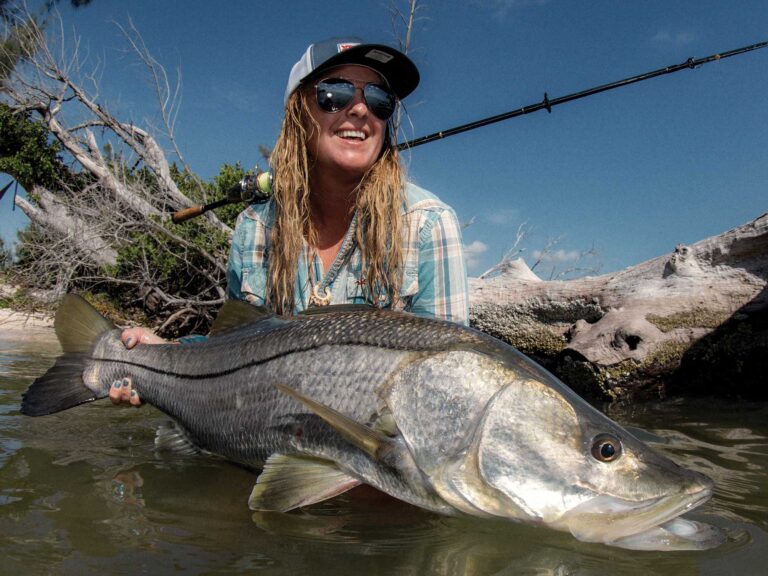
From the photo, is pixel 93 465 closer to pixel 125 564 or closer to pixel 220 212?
pixel 125 564

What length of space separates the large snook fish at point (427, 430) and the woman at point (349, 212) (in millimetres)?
954

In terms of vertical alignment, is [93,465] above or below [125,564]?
above

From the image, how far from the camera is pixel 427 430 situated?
2.12 meters

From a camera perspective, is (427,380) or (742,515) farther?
(742,515)

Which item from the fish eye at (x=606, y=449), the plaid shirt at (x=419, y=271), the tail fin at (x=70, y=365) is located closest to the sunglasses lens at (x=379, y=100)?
the plaid shirt at (x=419, y=271)

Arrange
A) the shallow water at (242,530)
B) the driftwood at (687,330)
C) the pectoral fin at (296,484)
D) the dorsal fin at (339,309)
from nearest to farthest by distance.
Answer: the shallow water at (242,530) < the pectoral fin at (296,484) < the dorsal fin at (339,309) < the driftwood at (687,330)

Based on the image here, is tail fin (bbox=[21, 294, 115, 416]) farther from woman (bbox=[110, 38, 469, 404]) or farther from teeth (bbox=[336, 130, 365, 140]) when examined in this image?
teeth (bbox=[336, 130, 365, 140])

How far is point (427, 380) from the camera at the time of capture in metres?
2.19

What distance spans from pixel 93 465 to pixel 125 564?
1.38m

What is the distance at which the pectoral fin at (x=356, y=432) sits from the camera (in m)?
2.13

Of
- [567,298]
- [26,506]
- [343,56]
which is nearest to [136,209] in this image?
[567,298]

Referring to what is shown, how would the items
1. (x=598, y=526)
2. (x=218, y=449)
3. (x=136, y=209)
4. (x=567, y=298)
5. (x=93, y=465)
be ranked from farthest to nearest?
(x=136, y=209)
(x=567, y=298)
(x=93, y=465)
(x=218, y=449)
(x=598, y=526)

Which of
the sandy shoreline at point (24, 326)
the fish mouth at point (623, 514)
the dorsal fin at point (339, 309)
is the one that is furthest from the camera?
the sandy shoreline at point (24, 326)

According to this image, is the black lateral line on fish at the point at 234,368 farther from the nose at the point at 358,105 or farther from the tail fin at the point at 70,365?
the nose at the point at 358,105
